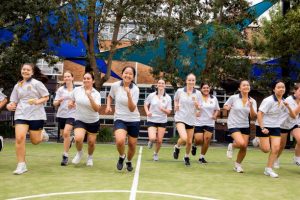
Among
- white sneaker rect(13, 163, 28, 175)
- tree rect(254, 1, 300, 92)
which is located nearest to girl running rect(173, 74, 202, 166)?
white sneaker rect(13, 163, 28, 175)

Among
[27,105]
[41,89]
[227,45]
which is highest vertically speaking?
[227,45]

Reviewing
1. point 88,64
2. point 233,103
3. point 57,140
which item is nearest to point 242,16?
point 88,64

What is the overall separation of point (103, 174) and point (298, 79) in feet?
36.9

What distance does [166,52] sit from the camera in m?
17.9

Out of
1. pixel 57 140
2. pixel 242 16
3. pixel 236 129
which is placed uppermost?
pixel 242 16

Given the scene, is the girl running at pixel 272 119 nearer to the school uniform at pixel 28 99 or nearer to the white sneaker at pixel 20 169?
the school uniform at pixel 28 99

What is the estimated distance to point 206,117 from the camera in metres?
10.8

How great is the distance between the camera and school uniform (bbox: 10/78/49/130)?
7906mm

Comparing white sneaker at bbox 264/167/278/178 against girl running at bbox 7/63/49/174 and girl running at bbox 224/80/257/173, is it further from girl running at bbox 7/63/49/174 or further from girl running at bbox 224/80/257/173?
girl running at bbox 7/63/49/174

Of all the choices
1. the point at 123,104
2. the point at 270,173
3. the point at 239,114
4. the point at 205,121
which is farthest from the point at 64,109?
the point at 270,173

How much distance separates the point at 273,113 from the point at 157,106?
321 centimetres

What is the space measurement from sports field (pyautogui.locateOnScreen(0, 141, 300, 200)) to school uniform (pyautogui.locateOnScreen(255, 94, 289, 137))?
913 mm

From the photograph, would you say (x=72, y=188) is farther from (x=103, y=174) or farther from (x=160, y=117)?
(x=160, y=117)

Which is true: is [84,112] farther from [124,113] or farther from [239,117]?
[239,117]
